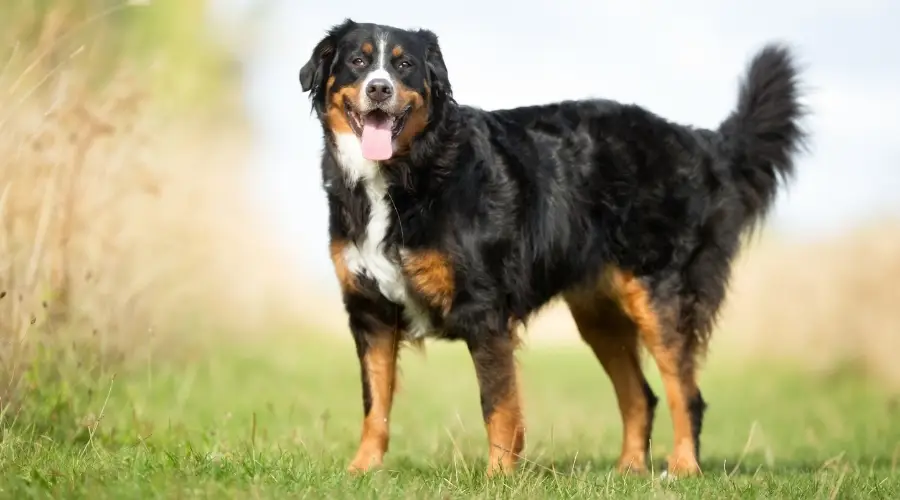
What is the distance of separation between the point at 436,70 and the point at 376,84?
1.62 ft

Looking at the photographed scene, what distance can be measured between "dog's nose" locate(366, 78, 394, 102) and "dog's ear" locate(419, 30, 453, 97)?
1.29 feet

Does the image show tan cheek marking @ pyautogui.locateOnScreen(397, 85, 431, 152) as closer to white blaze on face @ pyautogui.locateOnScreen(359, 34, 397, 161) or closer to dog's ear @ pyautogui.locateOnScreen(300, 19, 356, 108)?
white blaze on face @ pyautogui.locateOnScreen(359, 34, 397, 161)

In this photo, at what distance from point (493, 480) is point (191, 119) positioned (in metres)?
7.99

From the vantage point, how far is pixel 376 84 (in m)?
5.03

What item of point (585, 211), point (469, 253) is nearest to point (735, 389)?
point (585, 211)

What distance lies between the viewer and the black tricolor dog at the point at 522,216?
5273mm

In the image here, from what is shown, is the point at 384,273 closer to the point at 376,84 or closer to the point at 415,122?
the point at 415,122

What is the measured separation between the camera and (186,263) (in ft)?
34.4

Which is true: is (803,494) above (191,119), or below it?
below

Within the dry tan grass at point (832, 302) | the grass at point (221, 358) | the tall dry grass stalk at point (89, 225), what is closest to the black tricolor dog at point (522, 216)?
the grass at point (221, 358)

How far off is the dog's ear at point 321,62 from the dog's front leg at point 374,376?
3.91 feet

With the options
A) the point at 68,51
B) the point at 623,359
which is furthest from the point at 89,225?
the point at 623,359

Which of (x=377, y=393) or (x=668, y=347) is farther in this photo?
(x=668, y=347)

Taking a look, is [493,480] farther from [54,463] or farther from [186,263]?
[186,263]
